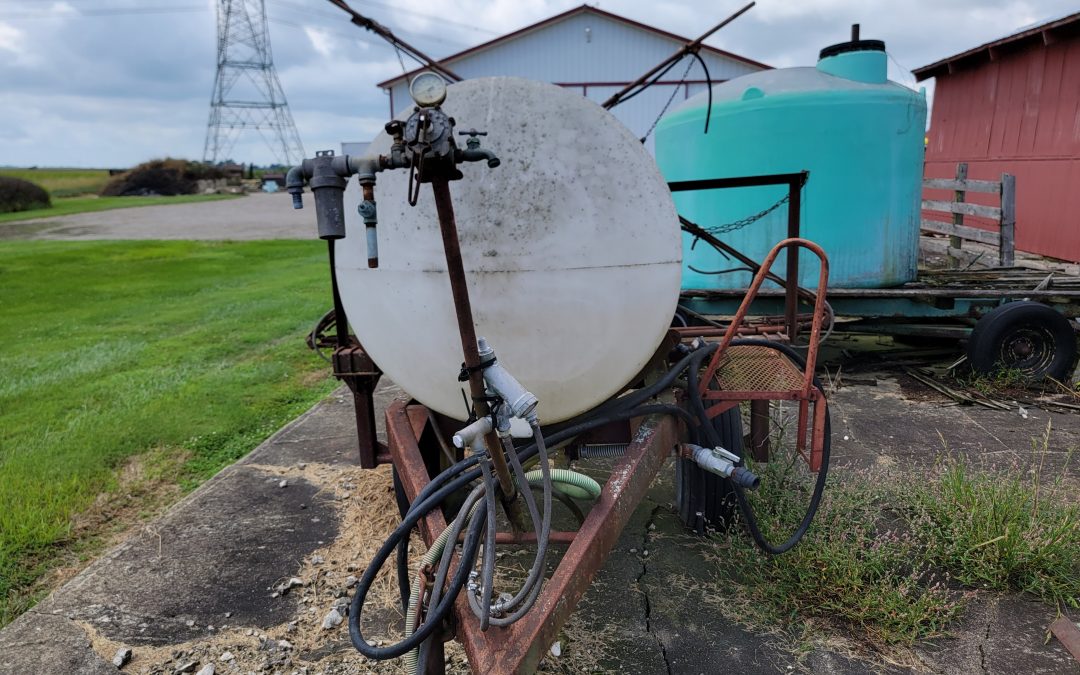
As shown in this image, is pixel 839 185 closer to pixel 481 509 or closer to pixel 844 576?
pixel 844 576

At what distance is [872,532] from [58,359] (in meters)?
7.76

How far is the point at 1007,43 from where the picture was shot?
1134cm

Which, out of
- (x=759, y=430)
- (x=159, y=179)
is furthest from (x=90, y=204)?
(x=759, y=430)

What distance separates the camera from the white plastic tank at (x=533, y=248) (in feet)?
8.11

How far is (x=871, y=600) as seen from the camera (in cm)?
285

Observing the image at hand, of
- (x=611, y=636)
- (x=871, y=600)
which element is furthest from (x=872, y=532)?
(x=611, y=636)

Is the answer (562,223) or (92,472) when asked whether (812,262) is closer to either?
(562,223)

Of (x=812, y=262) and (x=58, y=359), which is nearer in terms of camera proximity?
(x=812, y=262)

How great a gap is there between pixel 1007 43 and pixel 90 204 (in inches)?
1364

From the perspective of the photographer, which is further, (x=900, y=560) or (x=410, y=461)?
(x=900, y=560)

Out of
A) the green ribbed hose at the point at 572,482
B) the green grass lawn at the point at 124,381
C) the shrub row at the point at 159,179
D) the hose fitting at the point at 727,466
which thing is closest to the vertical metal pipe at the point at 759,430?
the hose fitting at the point at 727,466

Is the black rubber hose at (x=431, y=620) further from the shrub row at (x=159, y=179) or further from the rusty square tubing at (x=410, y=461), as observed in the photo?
the shrub row at (x=159, y=179)

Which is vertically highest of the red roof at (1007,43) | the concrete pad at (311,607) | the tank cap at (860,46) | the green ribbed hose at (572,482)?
the red roof at (1007,43)

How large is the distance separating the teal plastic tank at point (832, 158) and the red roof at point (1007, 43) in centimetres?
539
